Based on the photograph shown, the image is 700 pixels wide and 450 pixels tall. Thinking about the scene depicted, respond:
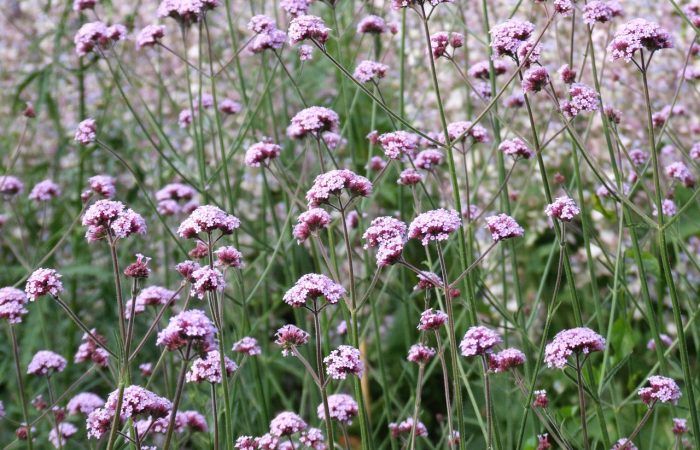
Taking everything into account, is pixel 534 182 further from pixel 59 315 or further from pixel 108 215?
pixel 108 215

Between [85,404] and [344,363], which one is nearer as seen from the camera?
[344,363]

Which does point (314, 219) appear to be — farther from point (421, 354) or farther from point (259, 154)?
point (259, 154)

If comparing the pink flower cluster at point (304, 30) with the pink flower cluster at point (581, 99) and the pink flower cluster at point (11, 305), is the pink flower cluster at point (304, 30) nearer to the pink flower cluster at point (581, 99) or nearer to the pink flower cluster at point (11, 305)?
the pink flower cluster at point (581, 99)

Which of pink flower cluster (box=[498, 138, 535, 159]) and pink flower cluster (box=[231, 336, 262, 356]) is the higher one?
pink flower cluster (box=[498, 138, 535, 159])

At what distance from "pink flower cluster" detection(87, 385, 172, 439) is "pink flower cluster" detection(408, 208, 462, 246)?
62cm

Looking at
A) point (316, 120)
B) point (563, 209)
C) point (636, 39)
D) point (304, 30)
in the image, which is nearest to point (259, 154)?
point (316, 120)

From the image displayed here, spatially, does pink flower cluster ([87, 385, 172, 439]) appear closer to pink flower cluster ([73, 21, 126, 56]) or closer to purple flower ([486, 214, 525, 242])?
purple flower ([486, 214, 525, 242])

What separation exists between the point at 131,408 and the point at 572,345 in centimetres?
90

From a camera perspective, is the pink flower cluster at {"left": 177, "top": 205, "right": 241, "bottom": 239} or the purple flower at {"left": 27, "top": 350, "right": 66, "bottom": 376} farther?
the purple flower at {"left": 27, "top": 350, "right": 66, "bottom": 376}

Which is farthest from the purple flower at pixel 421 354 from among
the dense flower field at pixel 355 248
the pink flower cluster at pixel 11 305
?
the pink flower cluster at pixel 11 305

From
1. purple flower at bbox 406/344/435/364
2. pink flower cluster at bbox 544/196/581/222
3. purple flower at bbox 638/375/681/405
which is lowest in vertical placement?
purple flower at bbox 638/375/681/405

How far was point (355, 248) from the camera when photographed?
423 cm

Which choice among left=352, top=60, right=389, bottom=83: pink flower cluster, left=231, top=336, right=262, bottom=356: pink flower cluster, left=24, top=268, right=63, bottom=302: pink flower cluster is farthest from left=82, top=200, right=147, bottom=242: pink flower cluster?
left=352, top=60, right=389, bottom=83: pink flower cluster

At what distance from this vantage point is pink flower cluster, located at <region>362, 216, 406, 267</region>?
1.85 metres
